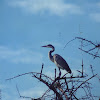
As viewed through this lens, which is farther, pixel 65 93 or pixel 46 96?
pixel 46 96

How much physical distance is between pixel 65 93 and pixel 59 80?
86 centimetres

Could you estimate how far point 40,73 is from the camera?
4.75m

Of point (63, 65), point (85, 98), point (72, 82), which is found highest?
point (63, 65)

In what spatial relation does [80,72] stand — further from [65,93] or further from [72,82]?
[65,93]

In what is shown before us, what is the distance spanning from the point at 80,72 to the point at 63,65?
6.10 meters

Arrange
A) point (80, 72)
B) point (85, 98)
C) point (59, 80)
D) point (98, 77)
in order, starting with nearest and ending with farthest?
point (98, 77), point (85, 98), point (80, 72), point (59, 80)

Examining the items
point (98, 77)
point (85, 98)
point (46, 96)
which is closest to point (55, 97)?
point (46, 96)

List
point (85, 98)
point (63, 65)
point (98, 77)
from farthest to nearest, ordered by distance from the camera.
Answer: point (63, 65) → point (85, 98) → point (98, 77)

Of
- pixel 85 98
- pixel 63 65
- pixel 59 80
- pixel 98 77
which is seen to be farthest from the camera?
pixel 63 65

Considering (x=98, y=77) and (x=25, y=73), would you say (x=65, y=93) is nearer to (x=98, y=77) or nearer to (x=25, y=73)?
(x=98, y=77)

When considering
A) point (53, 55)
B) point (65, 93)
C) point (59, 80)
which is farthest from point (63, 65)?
point (65, 93)

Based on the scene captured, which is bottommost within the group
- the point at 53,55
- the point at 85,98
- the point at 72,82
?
the point at 85,98

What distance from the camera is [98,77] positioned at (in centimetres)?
405

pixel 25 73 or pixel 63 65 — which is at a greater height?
pixel 63 65
